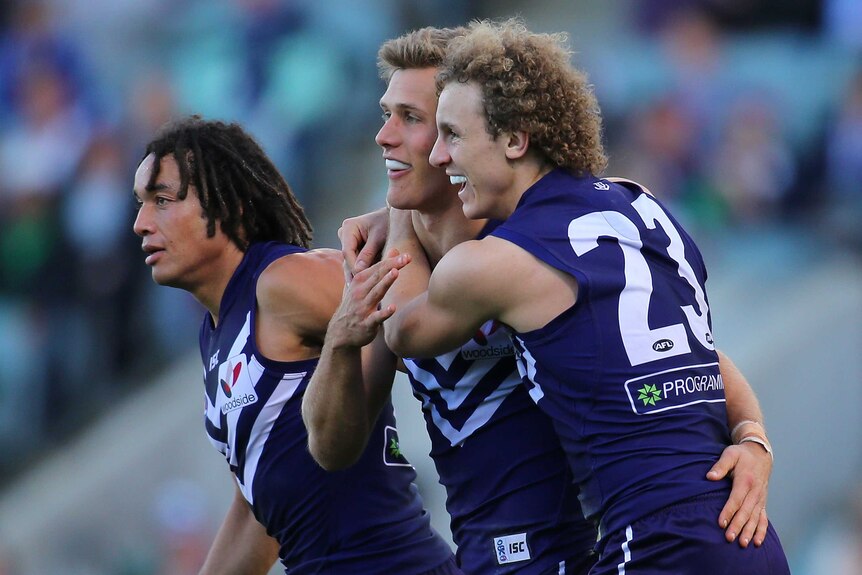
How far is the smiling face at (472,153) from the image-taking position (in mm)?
3723

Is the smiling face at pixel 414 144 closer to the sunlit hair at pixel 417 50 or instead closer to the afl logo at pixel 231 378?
the sunlit hair at pixel 417 50

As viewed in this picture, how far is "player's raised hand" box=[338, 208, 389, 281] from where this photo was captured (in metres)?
4.14

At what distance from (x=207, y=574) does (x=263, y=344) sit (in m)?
1.09

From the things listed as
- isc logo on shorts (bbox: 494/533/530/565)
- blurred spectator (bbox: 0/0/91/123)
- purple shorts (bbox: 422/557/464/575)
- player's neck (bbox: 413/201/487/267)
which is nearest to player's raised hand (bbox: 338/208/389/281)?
player's neck (bbox: 413/201/487/267)

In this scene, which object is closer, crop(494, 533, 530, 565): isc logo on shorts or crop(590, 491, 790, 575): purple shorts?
crop(590, 491, 790, 575): purple shorts

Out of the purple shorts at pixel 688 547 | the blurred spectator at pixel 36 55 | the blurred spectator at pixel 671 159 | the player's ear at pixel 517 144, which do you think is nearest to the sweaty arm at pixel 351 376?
the player's ear at pixel 517 144

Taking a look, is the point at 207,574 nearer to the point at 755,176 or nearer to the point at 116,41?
the point at 755,176

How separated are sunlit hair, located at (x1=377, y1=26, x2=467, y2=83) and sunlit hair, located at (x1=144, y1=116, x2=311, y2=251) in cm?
88

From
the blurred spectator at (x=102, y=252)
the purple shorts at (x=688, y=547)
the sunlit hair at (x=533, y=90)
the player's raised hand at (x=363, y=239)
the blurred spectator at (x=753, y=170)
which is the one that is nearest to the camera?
the purple shorts at (x=688, y=547)

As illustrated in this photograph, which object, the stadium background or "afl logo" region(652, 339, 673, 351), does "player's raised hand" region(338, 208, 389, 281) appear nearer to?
"afl logo" region(652, 339, 673, 351)

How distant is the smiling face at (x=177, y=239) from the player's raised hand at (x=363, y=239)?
2.04 ft

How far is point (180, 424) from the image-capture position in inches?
403

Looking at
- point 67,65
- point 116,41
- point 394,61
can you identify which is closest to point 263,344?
point 394,61

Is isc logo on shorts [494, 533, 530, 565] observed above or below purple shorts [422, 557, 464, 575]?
above
